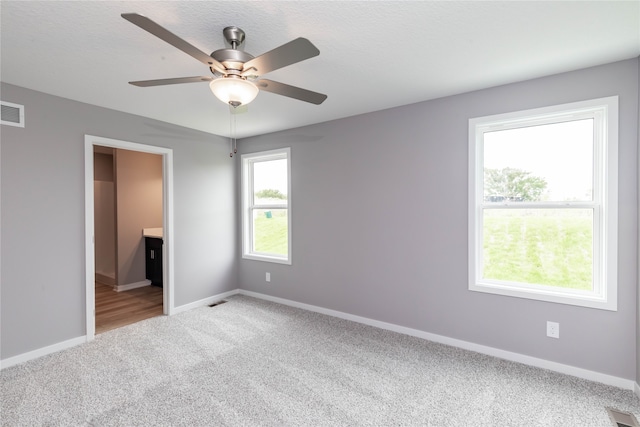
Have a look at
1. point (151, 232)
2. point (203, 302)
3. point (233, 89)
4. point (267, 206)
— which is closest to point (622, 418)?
point (233, 89)

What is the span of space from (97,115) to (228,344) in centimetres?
279

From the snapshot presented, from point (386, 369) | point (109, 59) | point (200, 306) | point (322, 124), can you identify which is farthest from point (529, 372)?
point (109, 59)

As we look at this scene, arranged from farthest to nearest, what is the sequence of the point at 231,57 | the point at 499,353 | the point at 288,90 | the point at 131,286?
the point at 131,286 → the point at 499,353 → the point at 288,90 → the point at 231,57

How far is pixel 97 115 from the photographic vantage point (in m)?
3.16

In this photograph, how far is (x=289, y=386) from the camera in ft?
7.57

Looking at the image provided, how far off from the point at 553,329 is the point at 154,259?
5.49 m

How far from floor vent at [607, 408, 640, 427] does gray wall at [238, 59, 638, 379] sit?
1.32ft

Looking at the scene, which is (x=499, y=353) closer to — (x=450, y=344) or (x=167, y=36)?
(x=450, y=344)

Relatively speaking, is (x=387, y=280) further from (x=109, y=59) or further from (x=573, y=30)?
(x=109, y=59)

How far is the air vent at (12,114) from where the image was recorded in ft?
8.39

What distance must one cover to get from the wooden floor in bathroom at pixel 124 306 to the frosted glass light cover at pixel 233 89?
3209 millimetres

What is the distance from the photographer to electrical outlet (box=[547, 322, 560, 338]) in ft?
8.12

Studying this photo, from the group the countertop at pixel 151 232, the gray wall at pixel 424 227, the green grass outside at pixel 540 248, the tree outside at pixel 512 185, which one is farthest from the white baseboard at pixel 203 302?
the tree outside at pixel 512 185

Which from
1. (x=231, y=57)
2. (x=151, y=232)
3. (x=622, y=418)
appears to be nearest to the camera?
(x=231, y=57)
